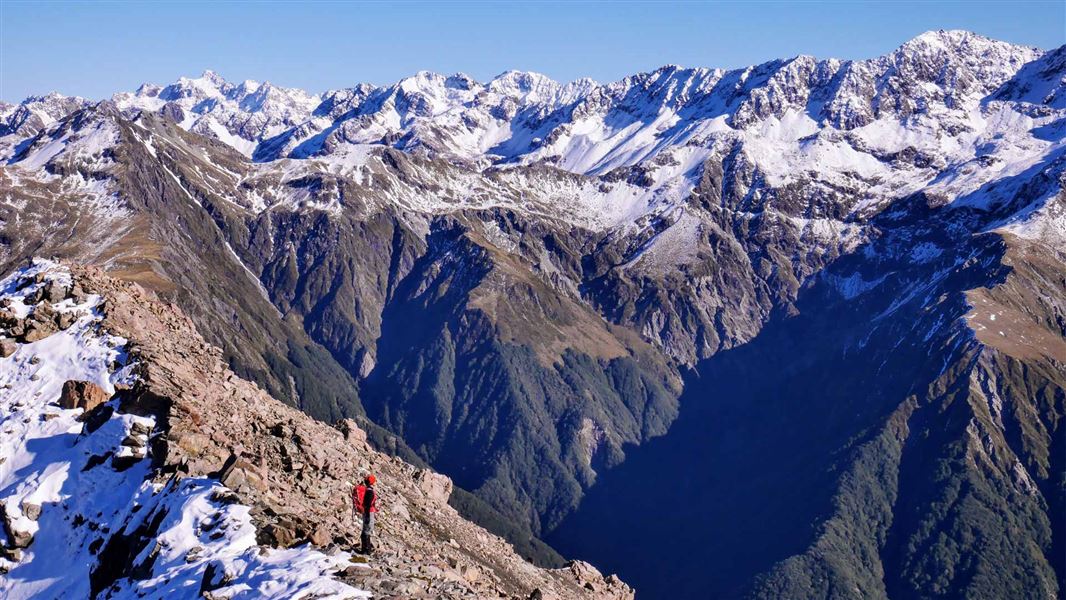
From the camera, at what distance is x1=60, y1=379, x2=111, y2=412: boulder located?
92.5 meters

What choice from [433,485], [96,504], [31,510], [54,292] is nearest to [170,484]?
[96,504]

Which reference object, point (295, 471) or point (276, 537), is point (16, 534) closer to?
point (295, 471)

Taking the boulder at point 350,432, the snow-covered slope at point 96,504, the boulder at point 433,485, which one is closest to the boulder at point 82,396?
the snow-covered slope at point 96,504

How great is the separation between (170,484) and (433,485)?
2213 inches

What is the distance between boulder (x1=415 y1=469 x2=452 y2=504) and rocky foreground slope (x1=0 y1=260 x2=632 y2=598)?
4.03 metres

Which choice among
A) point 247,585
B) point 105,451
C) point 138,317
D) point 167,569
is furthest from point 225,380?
point 247,585

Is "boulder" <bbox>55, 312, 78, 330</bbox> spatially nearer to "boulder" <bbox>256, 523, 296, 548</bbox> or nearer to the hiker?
"boulder" <bbox>256, 523, 296, 548</bbox>

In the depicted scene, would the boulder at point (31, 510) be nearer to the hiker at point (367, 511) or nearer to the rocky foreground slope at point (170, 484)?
the rocky foreground slope at point (170, 484)

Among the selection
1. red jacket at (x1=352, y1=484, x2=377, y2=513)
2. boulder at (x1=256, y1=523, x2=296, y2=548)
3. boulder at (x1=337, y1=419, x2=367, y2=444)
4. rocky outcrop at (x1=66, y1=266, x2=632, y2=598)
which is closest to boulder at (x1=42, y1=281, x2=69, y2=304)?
rocky outcrop at (x1=66, y1=266, x2=632, y2=598)

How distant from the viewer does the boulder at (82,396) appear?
92500mm

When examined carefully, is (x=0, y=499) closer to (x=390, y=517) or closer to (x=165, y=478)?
(x=165, y=478)

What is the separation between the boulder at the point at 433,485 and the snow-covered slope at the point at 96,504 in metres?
41.8

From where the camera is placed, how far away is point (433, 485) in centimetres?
13050

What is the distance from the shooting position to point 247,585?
59.8 metres
